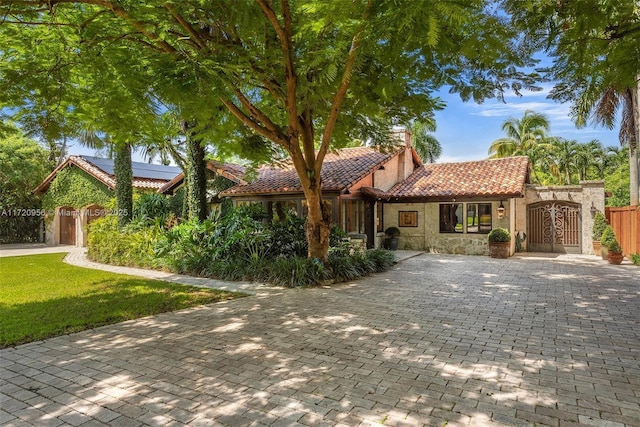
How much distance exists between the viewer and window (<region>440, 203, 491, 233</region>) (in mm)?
16453

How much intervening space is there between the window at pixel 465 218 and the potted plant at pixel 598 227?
13.0 ft

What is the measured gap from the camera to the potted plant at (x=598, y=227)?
15.0 metres

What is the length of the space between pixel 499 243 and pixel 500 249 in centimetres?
24

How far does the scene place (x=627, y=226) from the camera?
555 inches

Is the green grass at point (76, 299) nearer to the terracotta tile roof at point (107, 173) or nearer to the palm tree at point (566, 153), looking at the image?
the terracotta tile roof at point (107, 173)

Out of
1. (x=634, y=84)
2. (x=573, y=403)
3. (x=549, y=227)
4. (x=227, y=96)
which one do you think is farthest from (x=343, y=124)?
(x=549, y=227)

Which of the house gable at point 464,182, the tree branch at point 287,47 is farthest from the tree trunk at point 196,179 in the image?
the house gable at point 464,182

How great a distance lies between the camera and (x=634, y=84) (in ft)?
16.1

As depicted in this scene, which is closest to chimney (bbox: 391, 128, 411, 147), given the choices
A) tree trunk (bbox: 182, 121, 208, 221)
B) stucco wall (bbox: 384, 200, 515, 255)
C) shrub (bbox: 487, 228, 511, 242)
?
stucco wall (bbox: 384, 200, 515, 255)

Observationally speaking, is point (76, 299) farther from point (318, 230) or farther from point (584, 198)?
point (584, 198)

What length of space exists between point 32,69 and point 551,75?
862cm

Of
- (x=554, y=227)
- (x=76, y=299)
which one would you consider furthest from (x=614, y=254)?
(x=76, y=299)

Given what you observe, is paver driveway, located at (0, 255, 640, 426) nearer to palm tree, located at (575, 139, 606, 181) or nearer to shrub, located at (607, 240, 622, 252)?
shrub, located at (607, 240, 622, 252)

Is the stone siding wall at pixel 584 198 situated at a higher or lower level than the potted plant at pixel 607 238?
higher
